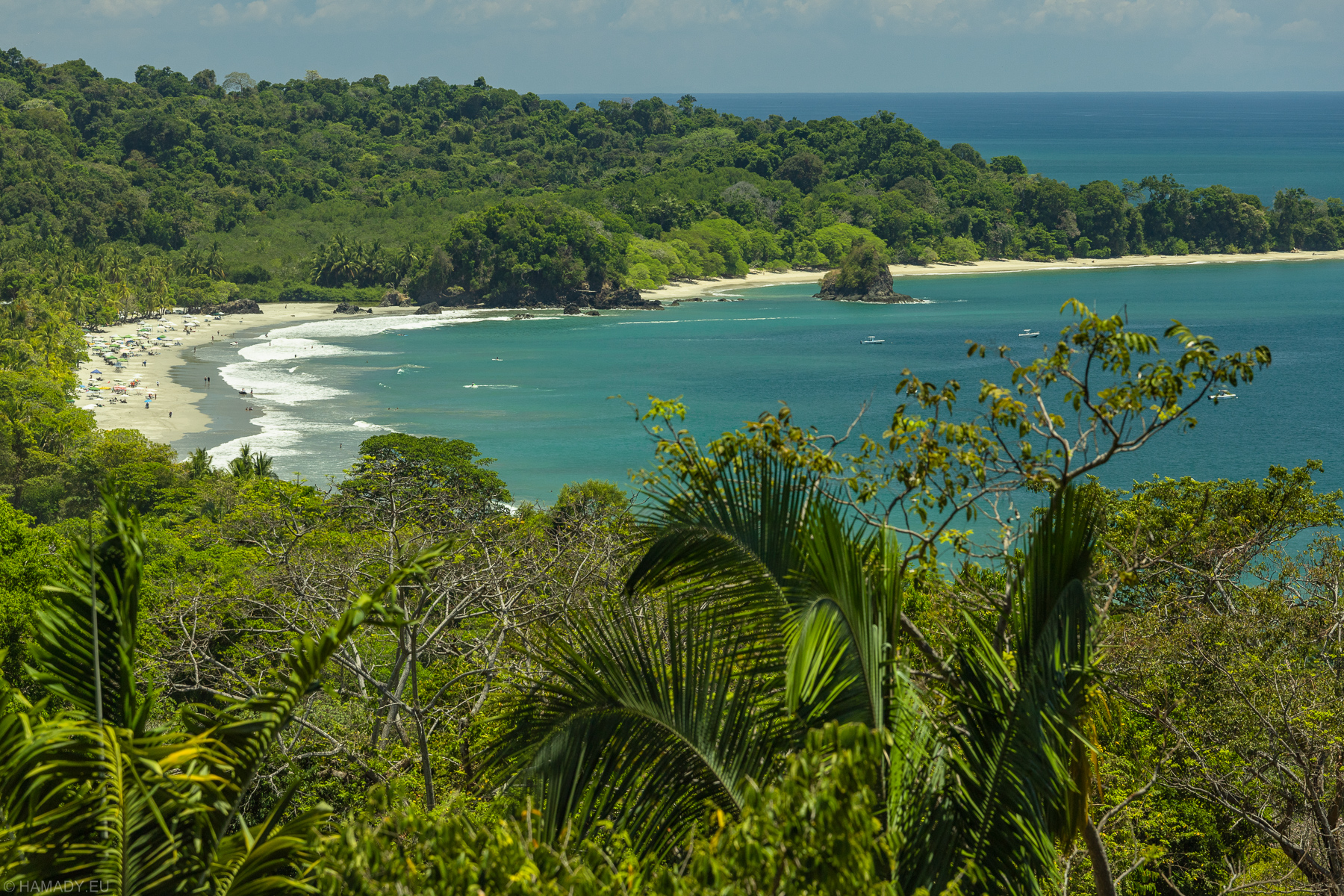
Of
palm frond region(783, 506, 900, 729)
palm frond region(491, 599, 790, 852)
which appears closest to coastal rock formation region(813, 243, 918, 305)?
palm frond region(783, 506, 900, 729)

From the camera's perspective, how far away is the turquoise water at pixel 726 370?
48.5 meters

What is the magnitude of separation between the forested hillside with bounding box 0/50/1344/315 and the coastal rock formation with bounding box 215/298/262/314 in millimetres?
2917

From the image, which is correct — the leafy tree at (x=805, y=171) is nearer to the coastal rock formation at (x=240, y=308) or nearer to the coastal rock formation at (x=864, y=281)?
the coastal rock formation at (x=864, y=281)

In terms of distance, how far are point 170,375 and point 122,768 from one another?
219ft

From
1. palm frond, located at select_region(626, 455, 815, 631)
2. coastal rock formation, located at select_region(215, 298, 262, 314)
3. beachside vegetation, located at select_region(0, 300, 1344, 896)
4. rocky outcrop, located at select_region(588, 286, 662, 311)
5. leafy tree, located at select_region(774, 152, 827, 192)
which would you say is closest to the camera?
beachside vegetation, located at select_region(0, 300, 1344, 896)

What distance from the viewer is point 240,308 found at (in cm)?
9094

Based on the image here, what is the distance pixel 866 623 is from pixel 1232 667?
6.16m

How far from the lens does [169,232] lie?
10912 cm

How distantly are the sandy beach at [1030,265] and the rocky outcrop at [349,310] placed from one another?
32446mm

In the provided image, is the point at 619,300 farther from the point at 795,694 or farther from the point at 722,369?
the point at 795,694

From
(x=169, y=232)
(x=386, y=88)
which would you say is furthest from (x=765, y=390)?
(x=386, y=88)

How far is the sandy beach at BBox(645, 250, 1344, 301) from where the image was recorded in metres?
112

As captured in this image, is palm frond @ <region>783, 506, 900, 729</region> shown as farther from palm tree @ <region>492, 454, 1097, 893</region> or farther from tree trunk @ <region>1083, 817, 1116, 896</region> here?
tree trunk @ <region>1083, 817, 1116, 896</region>

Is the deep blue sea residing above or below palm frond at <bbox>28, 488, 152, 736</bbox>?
below
